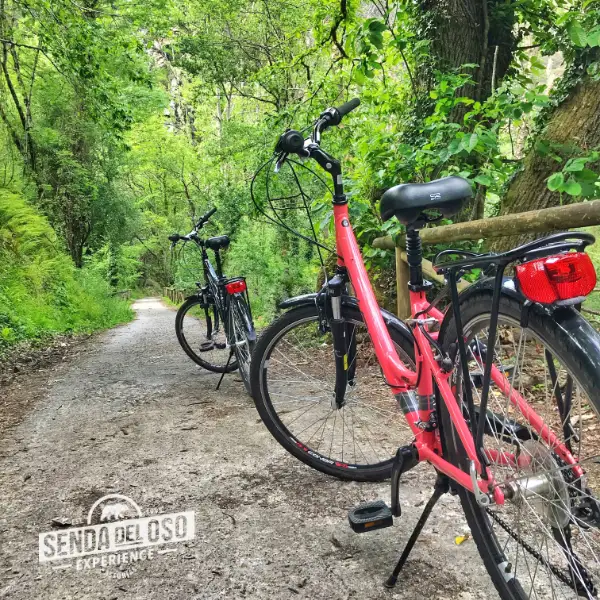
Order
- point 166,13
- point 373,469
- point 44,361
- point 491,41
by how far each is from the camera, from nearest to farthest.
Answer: point 373,469, point 491,41, point 44,361, point 166,13

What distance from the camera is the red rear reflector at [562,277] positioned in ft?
3.27

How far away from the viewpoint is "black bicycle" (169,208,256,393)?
360 centimetres

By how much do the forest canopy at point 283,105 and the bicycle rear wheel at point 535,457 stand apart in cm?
186

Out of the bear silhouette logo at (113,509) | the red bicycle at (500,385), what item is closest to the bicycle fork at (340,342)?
the red bicycle at (500,385)

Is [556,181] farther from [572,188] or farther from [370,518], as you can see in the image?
[370,518]

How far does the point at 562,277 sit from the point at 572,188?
210 cm

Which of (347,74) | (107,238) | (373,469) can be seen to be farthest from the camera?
(107,238)

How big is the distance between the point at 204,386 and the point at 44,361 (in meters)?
2.84

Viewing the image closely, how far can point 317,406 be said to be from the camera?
2.59m

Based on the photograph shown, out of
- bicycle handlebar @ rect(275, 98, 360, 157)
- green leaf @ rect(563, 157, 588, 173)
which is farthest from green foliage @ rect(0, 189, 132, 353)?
green leaf @ rect(563, 157, 588, 173)

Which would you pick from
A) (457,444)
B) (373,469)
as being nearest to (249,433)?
(373,469)

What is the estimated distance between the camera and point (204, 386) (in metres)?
4.21

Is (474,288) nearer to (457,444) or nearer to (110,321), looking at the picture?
(457,444)

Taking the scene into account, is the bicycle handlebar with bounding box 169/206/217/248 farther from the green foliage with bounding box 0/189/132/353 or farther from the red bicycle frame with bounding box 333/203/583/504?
the green foliage with bounding box 0/189/132/353
